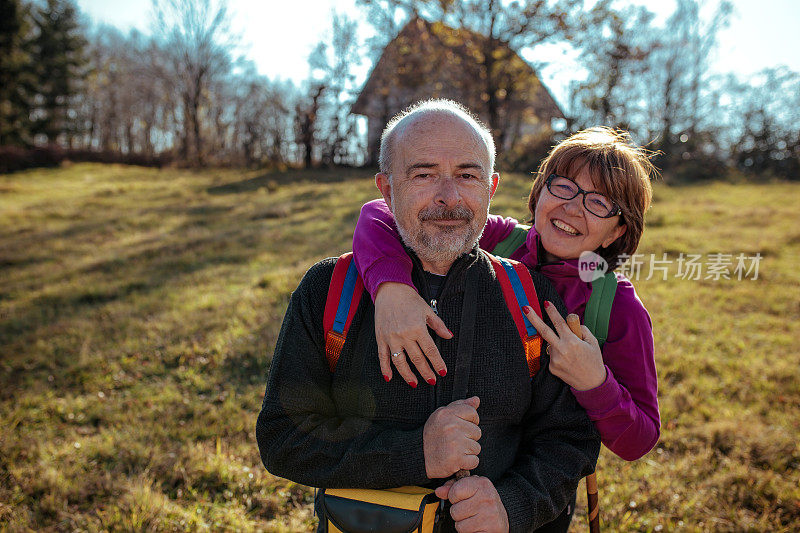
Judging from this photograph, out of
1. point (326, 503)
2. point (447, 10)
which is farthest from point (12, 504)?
point (447, 10)

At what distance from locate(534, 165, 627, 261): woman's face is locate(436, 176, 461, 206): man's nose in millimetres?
534

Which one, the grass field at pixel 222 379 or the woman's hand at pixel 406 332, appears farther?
the grass field at pixel 222 379

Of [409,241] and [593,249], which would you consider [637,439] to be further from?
[409,241]

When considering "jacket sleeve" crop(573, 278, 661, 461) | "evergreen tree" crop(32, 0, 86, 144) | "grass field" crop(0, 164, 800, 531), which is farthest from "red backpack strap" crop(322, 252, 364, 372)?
A: "evergreen tree" crop(32, 0, 86, 144)

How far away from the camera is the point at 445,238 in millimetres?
1802

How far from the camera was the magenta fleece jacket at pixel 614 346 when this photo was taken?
1753 mm

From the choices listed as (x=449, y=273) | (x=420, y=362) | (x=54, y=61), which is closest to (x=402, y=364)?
(x=420, y=362)

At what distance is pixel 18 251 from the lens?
9.36 metres

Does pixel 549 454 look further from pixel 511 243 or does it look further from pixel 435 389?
pixel 511 243

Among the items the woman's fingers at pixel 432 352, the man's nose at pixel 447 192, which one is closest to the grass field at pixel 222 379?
the woman's fingers at pixel 432 352

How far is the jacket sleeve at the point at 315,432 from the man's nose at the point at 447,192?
539mm

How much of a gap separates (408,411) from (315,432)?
0.33 metres

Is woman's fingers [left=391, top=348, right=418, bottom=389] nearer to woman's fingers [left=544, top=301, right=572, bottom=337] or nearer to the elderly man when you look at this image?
the elderly man

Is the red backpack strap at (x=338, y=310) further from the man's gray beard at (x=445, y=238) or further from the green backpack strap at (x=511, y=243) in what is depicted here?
the green backpack strap at (x=511, y=243)
